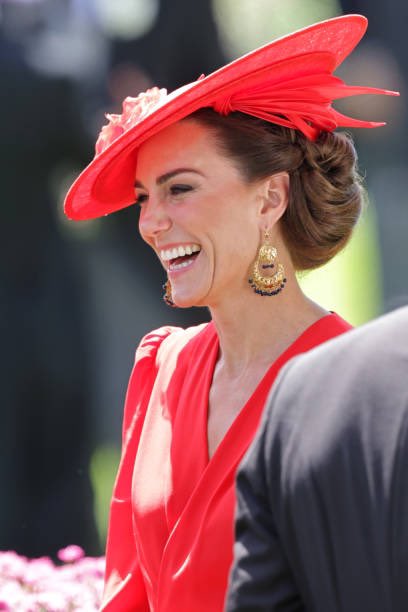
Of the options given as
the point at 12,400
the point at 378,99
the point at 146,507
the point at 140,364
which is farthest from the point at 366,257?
the point at 146,507

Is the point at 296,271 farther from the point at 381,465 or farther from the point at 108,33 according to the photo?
the point at 108,33

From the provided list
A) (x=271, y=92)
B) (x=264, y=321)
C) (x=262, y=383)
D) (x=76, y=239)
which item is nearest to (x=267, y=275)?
(x=264, y=321)

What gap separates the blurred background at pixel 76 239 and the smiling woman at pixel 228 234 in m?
2.01

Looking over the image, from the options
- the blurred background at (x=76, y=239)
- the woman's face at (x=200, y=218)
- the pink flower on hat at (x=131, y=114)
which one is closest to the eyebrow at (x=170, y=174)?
the woman's face at (x=200, y=218)

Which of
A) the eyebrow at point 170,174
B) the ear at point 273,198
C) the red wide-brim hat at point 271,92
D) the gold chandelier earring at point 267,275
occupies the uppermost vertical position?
the red wide-brim hat at point 271,92

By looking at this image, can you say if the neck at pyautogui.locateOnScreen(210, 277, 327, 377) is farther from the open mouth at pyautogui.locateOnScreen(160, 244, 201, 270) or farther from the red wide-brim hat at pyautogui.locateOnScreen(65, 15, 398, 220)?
the red wide-brim hat at pyautogui.locateOnScreen(65, 15, 398, 220)

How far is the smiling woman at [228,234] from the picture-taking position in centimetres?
203

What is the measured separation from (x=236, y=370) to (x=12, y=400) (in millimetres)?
2306

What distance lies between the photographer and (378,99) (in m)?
4.12

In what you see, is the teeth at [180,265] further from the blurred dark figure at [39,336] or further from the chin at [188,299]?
the blurred dark figure at [39,336]

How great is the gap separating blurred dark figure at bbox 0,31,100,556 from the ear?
2.22 metres

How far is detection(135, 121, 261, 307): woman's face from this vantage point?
2.09 m

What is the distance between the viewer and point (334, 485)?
1.01 meters

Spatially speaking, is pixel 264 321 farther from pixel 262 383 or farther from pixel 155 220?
pixel 155 220
